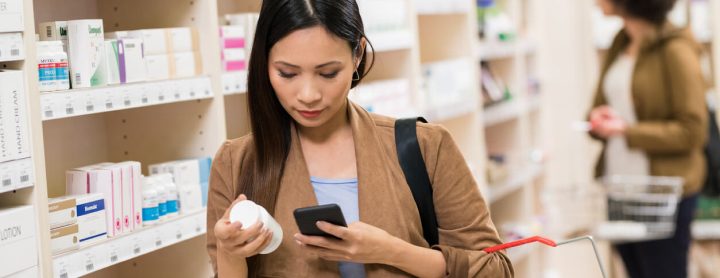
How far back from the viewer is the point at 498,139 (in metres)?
6.46

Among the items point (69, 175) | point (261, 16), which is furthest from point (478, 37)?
point (261, 16)

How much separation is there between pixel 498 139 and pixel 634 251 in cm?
188

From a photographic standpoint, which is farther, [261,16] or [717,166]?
[717,166]

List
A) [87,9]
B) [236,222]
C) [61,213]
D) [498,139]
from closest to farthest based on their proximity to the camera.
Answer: [236,222]
[61,213]
[87,9]
[498,139]

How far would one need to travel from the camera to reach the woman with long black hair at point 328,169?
2.02 meters

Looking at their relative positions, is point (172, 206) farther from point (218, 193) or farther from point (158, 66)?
point (218, 193)

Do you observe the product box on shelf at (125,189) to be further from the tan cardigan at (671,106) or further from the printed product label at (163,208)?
the tan cardigan at (671,106)

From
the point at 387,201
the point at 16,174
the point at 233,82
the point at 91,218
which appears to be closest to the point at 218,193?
the point at 387,201

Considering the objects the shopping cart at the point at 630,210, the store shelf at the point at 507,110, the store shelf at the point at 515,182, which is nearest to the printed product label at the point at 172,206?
the shopping cart at the point at 630,210

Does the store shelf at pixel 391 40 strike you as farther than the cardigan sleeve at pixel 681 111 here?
No

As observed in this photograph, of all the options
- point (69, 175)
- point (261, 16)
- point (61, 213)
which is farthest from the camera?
point (69, 175)

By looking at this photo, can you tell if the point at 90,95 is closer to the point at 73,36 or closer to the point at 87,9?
the point at 73,36

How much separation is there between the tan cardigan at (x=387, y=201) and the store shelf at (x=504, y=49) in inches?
133

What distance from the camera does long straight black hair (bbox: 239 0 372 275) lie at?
202cm
